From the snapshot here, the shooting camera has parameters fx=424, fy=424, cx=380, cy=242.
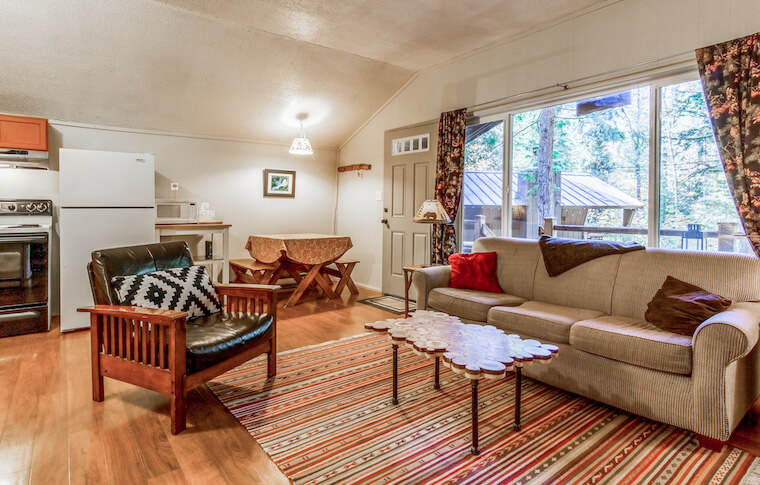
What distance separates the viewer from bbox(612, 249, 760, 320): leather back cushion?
2.42m

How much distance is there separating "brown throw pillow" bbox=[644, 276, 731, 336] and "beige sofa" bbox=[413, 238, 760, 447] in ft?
0.22

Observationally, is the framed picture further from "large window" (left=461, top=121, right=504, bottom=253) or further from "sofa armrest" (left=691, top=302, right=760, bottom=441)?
"sofa armrest" (left=691, top=302, right=760, bottom=441)

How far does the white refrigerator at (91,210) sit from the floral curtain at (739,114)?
15.1 feet

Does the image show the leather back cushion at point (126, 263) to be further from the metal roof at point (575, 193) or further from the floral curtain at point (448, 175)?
the metal roof at point (575, 193)

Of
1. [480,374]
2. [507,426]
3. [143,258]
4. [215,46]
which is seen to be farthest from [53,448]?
[215,46]

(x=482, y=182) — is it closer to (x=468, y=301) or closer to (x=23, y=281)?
(x=468, y=301)

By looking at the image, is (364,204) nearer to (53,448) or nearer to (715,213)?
(715,213)

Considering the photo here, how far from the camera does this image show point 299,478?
175 centimetres

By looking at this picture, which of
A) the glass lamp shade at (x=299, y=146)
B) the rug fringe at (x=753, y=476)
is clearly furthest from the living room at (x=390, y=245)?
the glass lamp shade at (x=299, y=146)

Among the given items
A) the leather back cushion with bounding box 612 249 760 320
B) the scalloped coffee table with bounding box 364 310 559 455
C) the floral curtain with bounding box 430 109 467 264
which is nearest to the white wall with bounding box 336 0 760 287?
the floral curtain with bounding box 430 109 467 264

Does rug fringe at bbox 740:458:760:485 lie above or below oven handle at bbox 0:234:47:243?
below

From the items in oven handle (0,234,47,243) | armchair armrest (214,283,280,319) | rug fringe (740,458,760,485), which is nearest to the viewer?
rug fringe (740,458,760,485)

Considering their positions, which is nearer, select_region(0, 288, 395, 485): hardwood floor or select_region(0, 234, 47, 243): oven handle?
select_region(0, 288, 395, 485): hardwood floor

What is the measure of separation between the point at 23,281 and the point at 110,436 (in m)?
2.44
